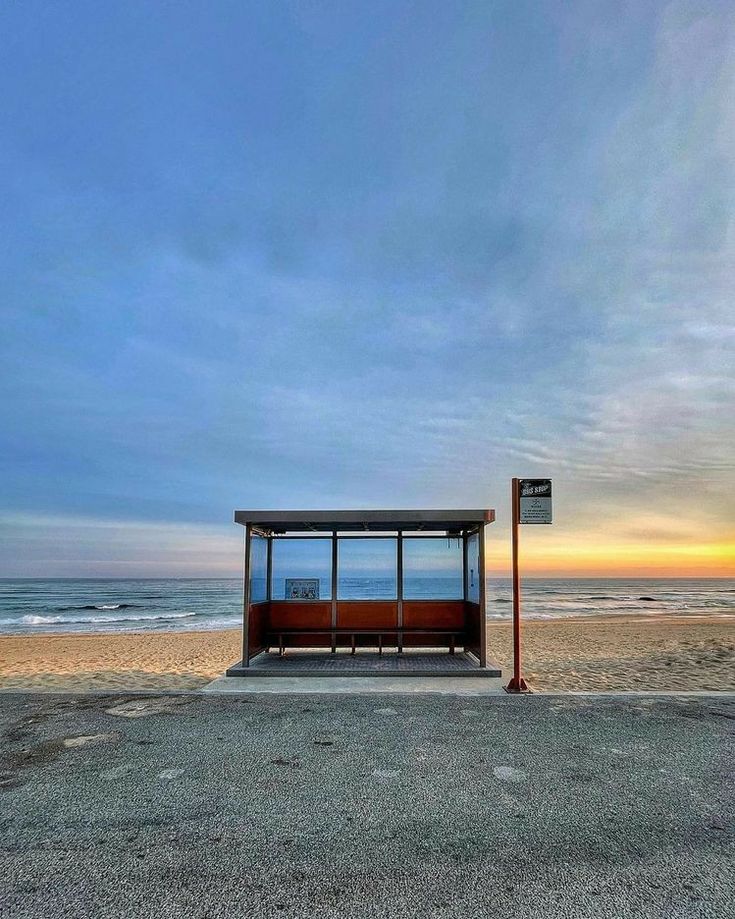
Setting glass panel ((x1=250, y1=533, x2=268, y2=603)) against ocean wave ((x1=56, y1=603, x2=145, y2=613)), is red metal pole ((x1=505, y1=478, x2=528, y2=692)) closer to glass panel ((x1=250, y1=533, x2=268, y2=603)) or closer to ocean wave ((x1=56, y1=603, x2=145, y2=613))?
glass panel ((x1=250, y1=533, x2=268, y2=603))

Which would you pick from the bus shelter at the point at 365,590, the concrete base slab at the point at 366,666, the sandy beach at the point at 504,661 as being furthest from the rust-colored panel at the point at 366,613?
the sandy beach at the point at 504,661

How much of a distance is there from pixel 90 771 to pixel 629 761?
14.0 ft

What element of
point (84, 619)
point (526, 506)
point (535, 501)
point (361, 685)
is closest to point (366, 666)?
point (361, 685)

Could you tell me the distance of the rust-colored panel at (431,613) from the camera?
10.2 meters

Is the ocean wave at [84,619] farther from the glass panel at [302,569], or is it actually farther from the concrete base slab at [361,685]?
the concrete base slab at [361,685]

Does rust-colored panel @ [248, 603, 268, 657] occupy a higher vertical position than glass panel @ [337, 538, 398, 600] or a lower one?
lower

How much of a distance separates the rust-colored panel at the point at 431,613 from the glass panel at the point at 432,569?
0.08m

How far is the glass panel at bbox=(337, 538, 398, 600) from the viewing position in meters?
10.4

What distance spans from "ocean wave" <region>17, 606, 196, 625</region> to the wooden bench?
23.2 metres

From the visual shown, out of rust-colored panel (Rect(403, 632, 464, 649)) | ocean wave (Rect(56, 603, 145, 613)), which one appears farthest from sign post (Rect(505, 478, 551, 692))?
ocean wave (Rect(56, 603, 145, 613))

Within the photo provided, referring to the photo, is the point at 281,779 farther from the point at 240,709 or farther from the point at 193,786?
the point at 240,709

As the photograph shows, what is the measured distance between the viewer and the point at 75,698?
7.11m

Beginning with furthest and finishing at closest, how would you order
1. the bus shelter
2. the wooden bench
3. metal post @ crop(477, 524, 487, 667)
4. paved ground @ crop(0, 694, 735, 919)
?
the bus shelter
the wooden bench
metal post @ crop(477, 524, 487, 667)
paved ground @ crop(0, 694, 735, 919)

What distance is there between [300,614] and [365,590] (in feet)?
3.84
